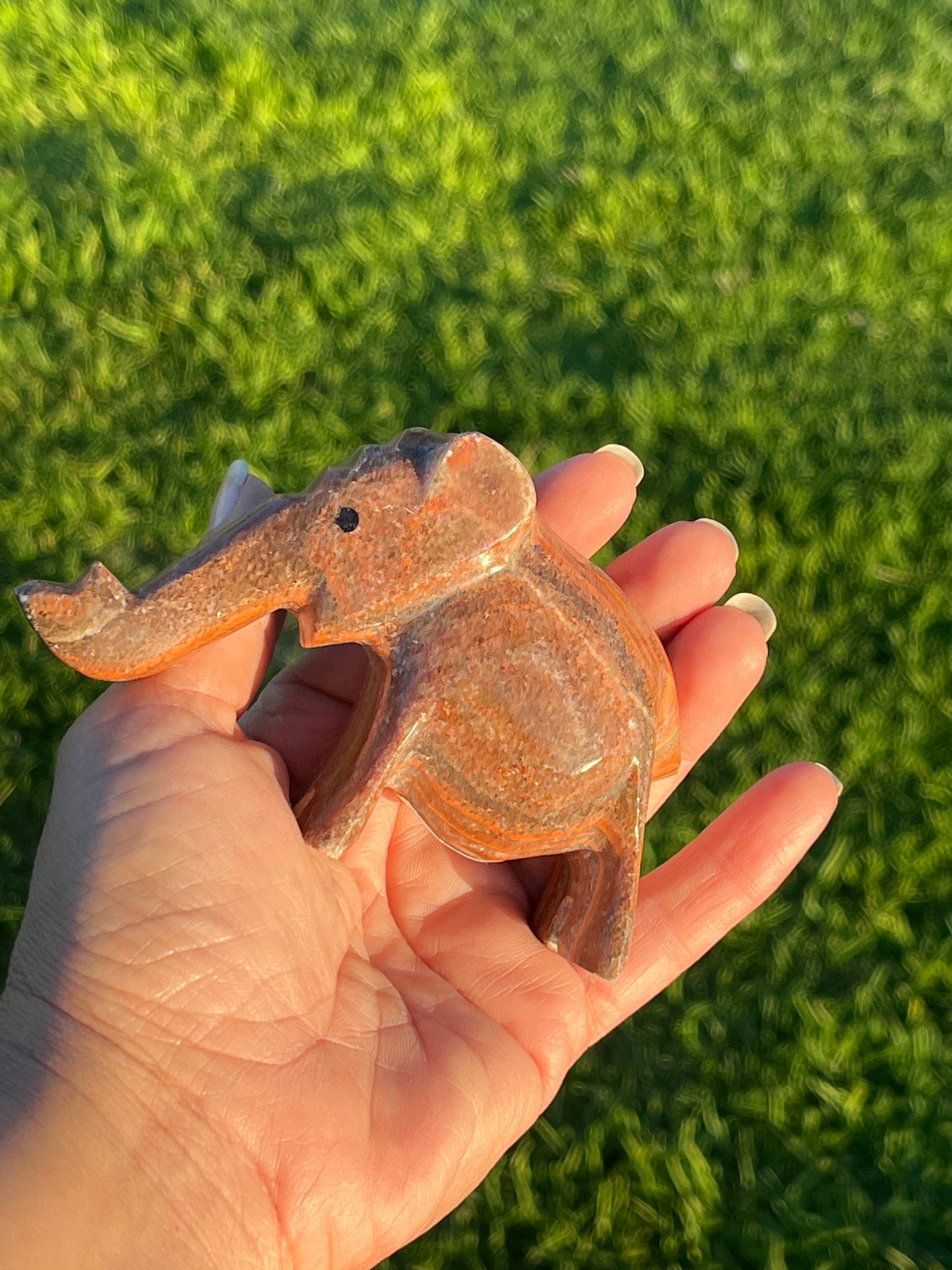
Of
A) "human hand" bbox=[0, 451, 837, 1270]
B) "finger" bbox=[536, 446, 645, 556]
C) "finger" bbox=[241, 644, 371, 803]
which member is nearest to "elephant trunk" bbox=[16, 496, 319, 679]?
"human hand" bbox=[0, 451, 837, 1270]

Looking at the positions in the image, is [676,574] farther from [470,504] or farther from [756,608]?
[470,504]

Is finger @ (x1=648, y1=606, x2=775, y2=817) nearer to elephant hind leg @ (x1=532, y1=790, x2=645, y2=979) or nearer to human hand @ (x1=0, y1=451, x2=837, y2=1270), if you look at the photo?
human hand @ (x1=0, y1=451, x2=837, y2=1270)

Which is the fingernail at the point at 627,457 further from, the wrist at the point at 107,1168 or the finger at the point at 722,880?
the wrist at the point at 107,1168

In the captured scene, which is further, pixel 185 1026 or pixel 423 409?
pixel 423 409

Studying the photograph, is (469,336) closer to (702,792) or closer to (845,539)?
(845,539)

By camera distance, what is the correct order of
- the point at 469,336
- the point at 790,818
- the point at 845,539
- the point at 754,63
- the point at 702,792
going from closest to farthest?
1. the point at 790,818
2. the point at 702,792
3. the point at 845,539
4. the point at 469,336
5. the point at 754,63

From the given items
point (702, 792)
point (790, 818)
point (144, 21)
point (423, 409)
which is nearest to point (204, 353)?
point (423, 409)

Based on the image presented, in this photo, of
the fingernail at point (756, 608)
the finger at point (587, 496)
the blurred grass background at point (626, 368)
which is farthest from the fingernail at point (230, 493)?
the fingernail at point (756, 608)
